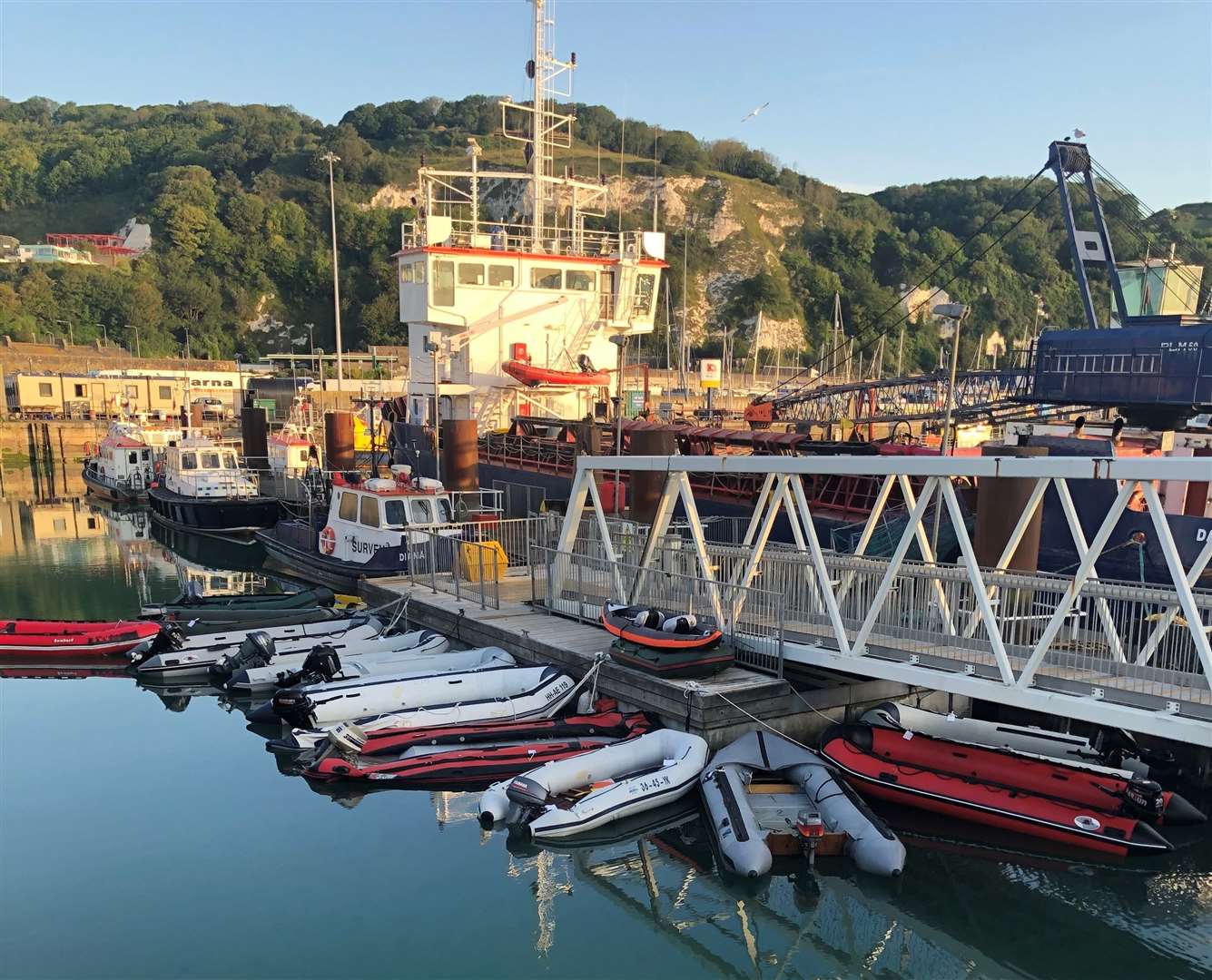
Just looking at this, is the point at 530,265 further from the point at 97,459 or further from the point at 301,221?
the point at 301,221

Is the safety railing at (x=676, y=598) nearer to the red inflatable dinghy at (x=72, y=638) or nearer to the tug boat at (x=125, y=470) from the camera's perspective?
the red inflatable dinghy at (x=72, y=638)

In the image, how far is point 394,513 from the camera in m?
20.8

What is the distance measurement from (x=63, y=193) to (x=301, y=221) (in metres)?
58.7

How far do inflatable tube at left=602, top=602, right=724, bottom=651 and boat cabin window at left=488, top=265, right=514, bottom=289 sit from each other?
20.7 m

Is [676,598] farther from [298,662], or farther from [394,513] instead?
[394,513]

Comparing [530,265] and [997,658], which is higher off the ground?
[530,265]

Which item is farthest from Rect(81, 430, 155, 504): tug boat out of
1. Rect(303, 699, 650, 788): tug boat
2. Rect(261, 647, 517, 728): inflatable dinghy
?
Rect(303, 699, 650, 788): tug boat

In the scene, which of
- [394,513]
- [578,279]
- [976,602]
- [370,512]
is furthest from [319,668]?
[578,279]

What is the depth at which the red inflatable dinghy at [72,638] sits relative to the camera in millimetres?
17578

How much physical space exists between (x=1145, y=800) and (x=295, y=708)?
11595 millimetres

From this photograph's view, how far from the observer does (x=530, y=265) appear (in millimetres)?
31125


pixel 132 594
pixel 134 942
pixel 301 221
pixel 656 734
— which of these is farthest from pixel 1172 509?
pixel 301 221

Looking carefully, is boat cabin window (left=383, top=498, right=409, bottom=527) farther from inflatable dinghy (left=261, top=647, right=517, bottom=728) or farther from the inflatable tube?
the inflatable tube

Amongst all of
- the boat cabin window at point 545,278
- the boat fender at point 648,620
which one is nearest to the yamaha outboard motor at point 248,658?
the boat fender at point 648,620
